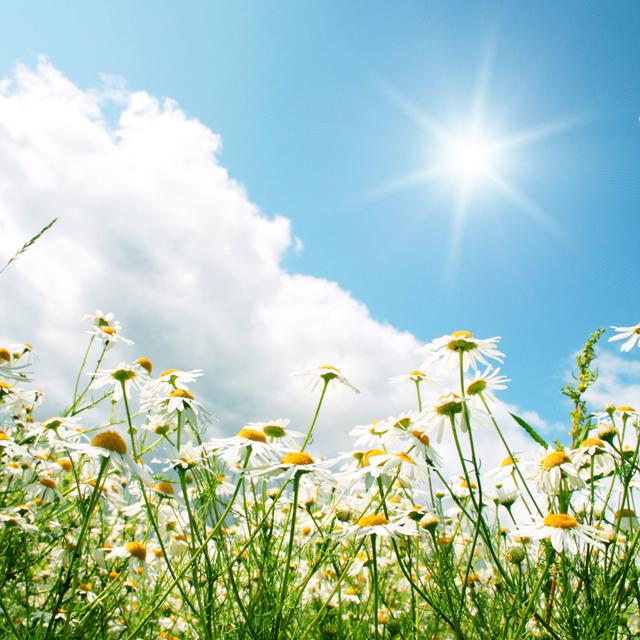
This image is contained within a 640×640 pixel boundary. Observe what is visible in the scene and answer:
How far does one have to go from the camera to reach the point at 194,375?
263 centimetres

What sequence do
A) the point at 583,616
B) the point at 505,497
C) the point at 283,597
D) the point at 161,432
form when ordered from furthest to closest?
1. the point at 505,497
2. the point at 161,432
3. the point at 583,616
4. the point at 283,597

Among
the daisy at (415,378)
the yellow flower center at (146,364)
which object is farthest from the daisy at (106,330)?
the daisy at (415,378)

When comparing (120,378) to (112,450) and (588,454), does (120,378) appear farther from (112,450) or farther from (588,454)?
(588,454)

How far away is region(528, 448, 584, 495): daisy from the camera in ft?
7.01

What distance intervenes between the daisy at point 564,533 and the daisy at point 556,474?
0.51 ft

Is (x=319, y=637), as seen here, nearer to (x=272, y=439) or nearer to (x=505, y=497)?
(x=272, y=439)

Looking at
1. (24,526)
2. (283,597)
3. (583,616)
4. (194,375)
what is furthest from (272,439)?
(583,616)

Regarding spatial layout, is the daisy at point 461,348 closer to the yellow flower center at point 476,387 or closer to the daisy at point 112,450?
the yellow flower center at point 476,387

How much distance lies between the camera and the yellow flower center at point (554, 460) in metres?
2.20

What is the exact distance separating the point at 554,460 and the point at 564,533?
→ 0.35 metres

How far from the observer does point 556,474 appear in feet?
7.09

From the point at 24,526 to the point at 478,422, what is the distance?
2.39 m

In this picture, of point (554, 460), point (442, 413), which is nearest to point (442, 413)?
point (442, 413)

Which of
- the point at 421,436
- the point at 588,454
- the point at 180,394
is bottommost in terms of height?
the point at 180,394
